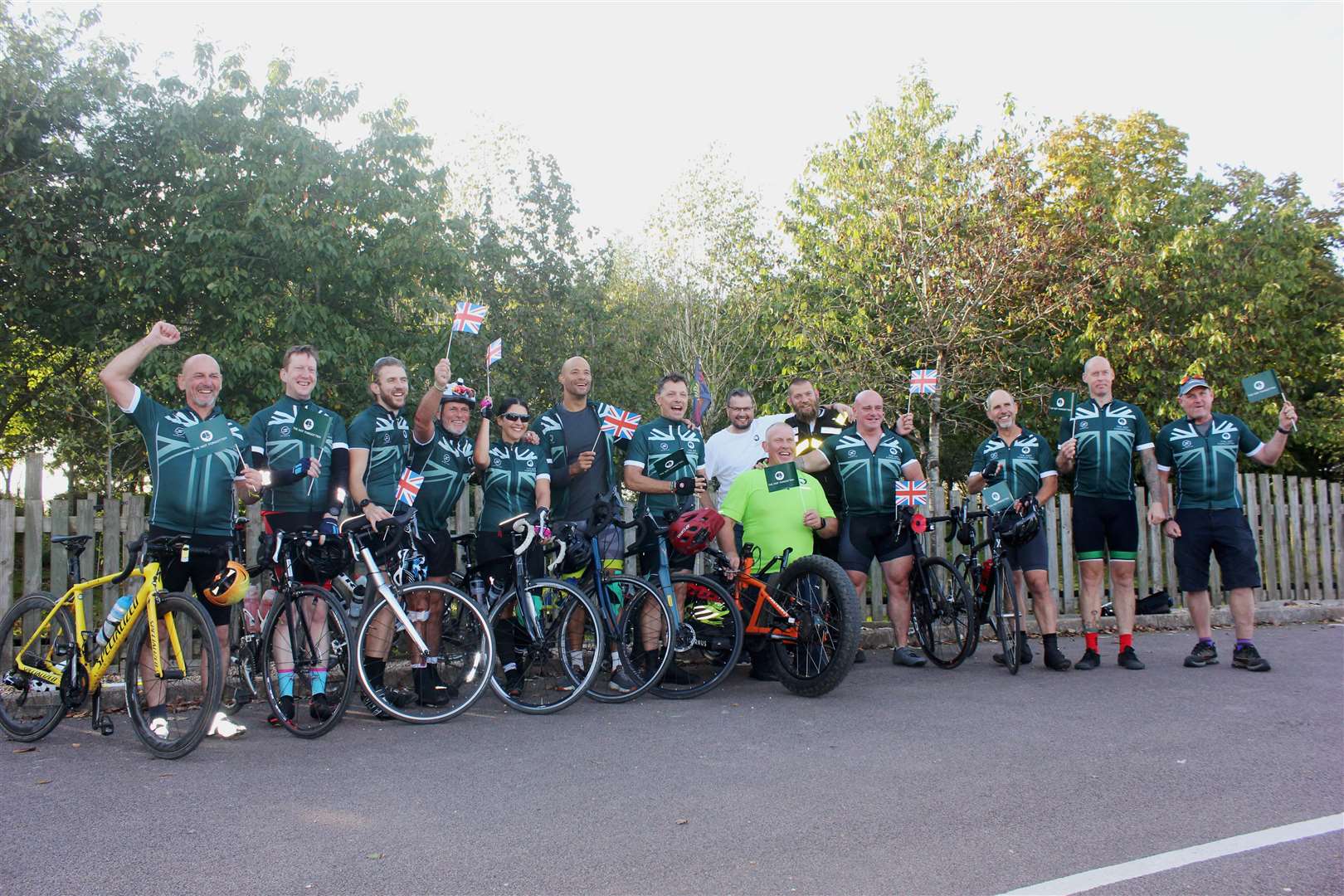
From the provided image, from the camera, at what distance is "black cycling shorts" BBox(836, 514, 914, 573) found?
7703 millimetres

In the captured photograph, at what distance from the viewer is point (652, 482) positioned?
7184mm

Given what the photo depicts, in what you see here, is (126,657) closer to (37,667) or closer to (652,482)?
(37,667)

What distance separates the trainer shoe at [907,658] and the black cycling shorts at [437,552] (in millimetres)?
3428

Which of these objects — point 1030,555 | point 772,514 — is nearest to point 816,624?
point 772,514

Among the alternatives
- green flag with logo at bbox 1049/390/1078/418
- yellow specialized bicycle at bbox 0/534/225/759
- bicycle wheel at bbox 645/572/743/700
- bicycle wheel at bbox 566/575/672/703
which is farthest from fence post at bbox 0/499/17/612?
green flag with logo at bbox 1049/390/1078/418

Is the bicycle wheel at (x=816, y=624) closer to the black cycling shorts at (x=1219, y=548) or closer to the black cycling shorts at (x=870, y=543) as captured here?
the black cycling shorts at (x=870, y=543)

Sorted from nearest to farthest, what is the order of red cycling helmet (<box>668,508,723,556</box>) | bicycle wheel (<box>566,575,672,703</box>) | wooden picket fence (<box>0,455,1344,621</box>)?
bicycle wheel (<box>566,575,672,703</box>), red cycling helmet (<box>668,508,723,556</box>), wooden picket fence (<box>0,455,1344,621</box>)

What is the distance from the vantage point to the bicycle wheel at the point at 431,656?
5762 millimetres

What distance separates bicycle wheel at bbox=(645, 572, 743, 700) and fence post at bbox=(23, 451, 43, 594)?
411cm

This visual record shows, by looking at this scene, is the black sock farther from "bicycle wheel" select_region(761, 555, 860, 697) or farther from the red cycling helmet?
"bicycle wheel" select_region(761, 555, 860, 697)

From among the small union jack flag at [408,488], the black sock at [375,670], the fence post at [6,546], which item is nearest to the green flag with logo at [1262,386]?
the small union jack flag at [408,488]

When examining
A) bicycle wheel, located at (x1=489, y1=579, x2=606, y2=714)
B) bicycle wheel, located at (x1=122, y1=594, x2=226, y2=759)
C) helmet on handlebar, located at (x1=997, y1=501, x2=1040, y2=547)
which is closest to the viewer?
bicycle wheel, located at (x1=122, y1=594, x2=226, y2=759)

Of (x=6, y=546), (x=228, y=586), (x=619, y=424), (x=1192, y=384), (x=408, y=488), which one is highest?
(x=1192, y=384)

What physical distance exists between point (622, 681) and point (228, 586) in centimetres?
242
